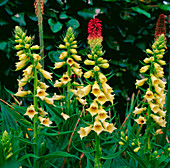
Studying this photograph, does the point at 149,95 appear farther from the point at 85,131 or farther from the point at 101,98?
the point at 85,131

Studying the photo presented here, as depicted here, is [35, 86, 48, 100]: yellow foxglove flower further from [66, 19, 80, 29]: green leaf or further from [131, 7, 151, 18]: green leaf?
[131, 7, 151, 18]: green leaf

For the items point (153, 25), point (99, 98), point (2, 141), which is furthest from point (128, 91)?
point (2, 141)

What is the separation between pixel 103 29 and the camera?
3506 millimetres

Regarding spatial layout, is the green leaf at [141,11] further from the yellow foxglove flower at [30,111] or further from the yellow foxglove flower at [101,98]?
the yellow foxglove flower at [30,111]

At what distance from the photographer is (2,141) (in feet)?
5.34

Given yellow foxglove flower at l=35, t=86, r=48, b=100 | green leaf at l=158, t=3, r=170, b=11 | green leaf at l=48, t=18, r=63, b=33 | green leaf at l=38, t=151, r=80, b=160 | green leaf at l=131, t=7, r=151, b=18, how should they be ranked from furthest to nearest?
green leaf at l=158, t=3, r=170, b=11 < green leaf at l=131, t=7, r=151, b=18 < green leaf at l=48, t=18, r=63, b=33 < yellow foxglove flower at l=35, t=86, r=48, b=100 < green leaf at l=38, t=151, r=80, b=160

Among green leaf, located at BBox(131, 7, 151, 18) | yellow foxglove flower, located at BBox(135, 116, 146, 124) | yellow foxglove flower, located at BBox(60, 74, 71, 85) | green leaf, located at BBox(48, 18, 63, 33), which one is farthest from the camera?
green leaf, located at BBox(131, 7, 151, 18)

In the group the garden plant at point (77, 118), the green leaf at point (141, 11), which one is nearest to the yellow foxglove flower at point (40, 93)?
the garden plant at point (77, 118)

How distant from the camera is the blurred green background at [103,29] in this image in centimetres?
322

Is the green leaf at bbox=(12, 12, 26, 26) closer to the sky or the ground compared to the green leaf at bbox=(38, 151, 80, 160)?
closer to the sky

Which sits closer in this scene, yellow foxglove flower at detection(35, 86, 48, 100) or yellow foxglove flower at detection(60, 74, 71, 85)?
yellow foxglove flower at detection(35, 86, 48, 100)

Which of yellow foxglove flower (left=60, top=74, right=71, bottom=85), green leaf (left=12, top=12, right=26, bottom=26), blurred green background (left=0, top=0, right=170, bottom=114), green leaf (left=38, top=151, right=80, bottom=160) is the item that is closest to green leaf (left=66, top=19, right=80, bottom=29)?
blurred green background (left=0, top=0, right=170, bottom=114)

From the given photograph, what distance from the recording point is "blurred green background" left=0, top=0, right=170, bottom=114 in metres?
3.22

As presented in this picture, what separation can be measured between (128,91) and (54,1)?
1589 mm
